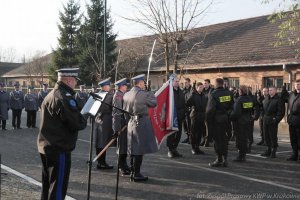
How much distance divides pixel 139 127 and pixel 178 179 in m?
1.30

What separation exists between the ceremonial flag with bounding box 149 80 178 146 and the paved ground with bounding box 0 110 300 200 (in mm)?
801

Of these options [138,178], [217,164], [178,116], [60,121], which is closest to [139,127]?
[138,178]

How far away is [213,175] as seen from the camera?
8297 mm

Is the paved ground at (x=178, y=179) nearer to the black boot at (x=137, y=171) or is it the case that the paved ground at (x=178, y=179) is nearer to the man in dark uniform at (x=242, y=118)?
the black boot at (x=137, y=171)

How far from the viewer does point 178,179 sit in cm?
790

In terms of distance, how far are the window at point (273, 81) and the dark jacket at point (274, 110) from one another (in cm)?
1216

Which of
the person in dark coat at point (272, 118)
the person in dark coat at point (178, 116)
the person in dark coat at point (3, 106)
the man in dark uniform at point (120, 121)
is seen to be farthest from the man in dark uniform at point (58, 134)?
the person in dark coat at point (3, 106)

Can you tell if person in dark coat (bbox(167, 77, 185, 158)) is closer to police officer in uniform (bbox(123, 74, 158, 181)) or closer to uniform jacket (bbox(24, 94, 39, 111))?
police officer in uniform (bbox(123, 74, 158, 181))

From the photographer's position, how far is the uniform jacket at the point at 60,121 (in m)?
5.04

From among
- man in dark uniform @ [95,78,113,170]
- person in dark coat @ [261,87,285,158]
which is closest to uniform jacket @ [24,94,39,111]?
man in dark uniform @ [95,78,113,170]

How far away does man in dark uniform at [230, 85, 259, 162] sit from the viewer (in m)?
9.89

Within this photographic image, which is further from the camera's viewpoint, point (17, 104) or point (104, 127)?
point (17, 104)

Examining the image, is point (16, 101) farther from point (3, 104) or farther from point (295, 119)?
point (295, 119)

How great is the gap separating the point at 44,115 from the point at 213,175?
4282 mm
